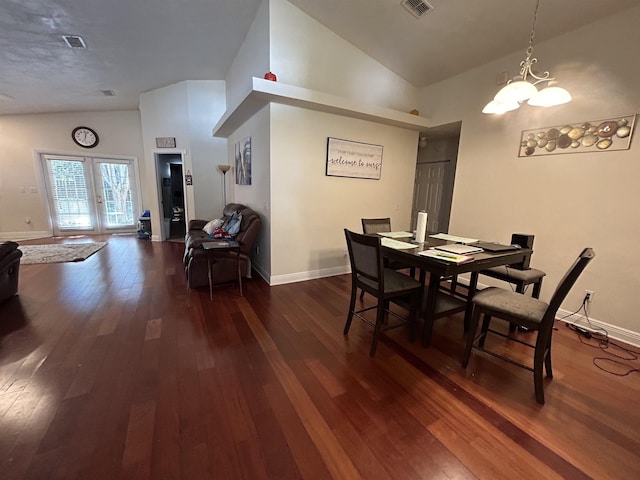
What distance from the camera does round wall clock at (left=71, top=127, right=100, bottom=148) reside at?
6.03m

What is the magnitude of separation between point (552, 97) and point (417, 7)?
1.77 metres

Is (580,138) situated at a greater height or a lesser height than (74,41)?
lesser

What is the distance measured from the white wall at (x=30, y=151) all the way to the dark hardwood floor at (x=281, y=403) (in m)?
4.85

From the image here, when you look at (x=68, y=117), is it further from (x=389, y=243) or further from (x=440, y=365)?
(x=440, y=365)

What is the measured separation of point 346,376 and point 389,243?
1160 mm

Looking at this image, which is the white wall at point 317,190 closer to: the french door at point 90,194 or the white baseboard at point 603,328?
the white baseboard at point 603,328

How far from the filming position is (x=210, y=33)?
3.71m

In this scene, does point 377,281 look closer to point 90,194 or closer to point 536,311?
point 536,311

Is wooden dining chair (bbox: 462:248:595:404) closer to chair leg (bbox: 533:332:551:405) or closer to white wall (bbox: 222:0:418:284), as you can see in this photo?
chair leg (bbox: 533:332:551:405)

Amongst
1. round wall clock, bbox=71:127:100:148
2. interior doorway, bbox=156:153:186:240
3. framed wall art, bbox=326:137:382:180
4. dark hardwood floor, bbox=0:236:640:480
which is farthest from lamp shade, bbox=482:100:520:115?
round wall clock, bbox=71:127:100:148

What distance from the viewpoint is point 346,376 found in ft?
6.02

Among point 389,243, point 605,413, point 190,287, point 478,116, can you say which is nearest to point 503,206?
point 478,116

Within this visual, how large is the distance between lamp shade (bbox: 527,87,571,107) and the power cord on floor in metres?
2.06

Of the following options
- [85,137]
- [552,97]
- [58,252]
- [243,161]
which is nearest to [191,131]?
[243,161]
